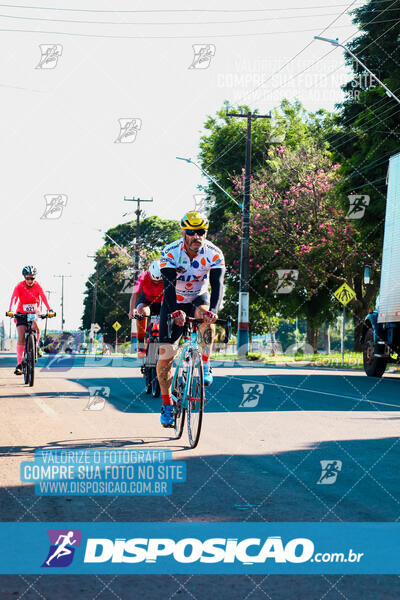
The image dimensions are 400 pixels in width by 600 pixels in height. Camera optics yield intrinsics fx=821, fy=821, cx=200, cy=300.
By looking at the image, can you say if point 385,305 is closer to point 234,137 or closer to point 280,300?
point 280,300

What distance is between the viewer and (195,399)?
23.5 ft

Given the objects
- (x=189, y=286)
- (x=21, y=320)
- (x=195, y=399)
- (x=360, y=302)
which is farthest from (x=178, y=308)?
(x=360, y=302)

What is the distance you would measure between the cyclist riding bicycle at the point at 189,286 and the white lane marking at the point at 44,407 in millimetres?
2574

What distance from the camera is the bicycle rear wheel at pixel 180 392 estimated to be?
24.5 feet

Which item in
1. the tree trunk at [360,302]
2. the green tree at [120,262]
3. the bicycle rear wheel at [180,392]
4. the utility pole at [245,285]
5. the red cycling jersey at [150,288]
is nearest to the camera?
the bicycle rear wheel at [180,392]

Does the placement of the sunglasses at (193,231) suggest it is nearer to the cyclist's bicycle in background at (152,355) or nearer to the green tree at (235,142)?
the cyclist's bicycle in background at (152,355)

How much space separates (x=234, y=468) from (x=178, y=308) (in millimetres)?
1900

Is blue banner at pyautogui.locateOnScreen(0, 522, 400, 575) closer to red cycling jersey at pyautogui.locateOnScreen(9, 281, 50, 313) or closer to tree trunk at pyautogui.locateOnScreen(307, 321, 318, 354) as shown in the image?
red cycling jersey at pyautogui.locateOnScreen(9, 281, 50, 313)

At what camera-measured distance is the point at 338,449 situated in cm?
722
